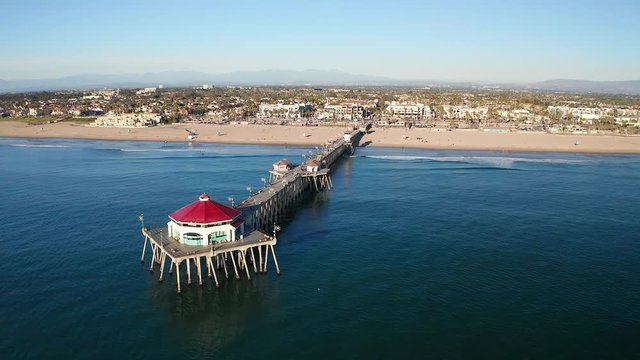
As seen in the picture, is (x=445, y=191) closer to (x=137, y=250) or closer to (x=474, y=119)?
(x=137, y=250)

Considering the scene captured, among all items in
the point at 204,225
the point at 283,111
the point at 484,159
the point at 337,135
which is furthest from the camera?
the point at 283,111

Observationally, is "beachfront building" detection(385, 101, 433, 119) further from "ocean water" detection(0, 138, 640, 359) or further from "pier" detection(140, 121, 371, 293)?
"pier" detection(140, 121, 371, 293)

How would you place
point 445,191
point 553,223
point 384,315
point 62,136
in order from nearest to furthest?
point 384,315
point 553,223
point 445,191
point 62,136

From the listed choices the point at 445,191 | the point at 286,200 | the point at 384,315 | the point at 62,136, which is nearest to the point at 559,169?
the point at 445,191

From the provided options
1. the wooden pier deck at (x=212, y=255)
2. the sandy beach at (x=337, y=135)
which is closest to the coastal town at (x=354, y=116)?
the sandy beach at (x=337, y=135)

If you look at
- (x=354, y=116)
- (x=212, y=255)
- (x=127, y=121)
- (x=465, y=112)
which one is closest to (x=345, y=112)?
(x=354, y=116)

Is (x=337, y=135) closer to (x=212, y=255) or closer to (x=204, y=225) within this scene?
(x=204, y=225)
